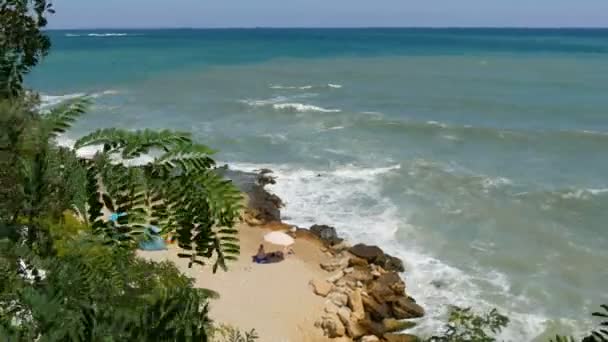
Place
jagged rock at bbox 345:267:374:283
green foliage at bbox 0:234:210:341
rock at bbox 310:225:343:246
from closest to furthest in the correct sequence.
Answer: green foliage at bbox 0:234:210:341
jagged rock at bbox 345:267:374:283
rock at bbox 310:225:343:246

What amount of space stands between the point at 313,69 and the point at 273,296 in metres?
60.1

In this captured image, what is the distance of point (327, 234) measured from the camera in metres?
21.5

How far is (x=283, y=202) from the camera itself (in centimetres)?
2519

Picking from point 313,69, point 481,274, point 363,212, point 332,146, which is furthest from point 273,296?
point 313,69

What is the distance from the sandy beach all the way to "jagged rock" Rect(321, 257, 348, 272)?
0.26 meters

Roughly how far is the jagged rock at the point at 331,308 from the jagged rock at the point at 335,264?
2699mm

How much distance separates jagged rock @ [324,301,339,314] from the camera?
16.2m

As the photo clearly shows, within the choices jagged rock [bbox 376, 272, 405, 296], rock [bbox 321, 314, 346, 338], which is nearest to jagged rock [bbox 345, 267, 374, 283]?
jagged rock [bbox 376, 272, 405, 296]

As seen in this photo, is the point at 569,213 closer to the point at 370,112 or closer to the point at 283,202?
the point at 283,202

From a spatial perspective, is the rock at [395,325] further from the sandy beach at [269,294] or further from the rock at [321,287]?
the rock at [321,287]

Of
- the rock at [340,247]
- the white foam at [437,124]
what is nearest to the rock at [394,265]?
the rock at [340,247]

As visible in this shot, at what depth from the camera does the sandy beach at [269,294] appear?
600 inches

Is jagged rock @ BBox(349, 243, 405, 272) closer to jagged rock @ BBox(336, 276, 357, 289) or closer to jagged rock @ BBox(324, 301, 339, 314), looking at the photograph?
jagged rock @ BBox(336, 276, 357, 289)

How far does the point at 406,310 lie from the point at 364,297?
128cm
